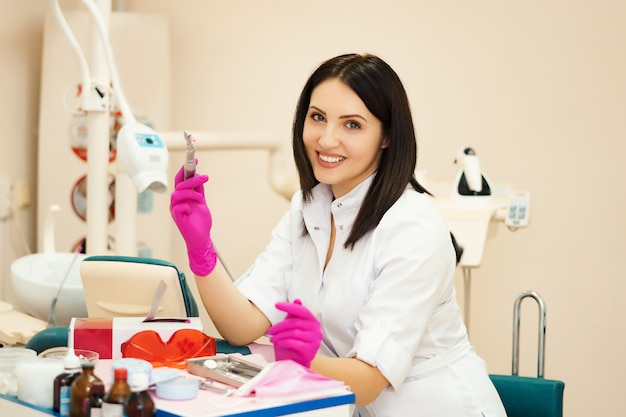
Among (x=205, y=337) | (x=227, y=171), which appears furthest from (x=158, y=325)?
(x=227, y=171)

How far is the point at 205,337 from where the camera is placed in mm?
1655

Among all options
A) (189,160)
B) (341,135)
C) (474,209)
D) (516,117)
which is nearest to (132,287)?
(189,160)

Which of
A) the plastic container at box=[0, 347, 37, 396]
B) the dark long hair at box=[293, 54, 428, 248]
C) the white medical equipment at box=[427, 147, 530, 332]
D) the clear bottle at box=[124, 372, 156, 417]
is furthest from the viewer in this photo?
the white medical equipment at box=[427, 147, 530, 332]

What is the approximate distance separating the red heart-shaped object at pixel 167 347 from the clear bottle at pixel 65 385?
23cm

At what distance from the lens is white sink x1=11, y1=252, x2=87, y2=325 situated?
2.71 m

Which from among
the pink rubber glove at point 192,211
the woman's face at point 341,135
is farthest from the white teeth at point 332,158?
→ the pink rubber glove at point 192,211

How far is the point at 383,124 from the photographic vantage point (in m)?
1.94

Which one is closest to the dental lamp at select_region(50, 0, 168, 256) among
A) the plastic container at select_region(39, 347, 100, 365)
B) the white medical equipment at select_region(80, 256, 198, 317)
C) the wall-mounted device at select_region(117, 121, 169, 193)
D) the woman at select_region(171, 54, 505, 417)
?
the wall-mounted device at select_region(117, 121, 169, 193)

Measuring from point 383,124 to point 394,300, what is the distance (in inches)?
16.0

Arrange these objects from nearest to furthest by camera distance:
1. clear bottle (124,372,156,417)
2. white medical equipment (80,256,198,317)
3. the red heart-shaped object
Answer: clear bottle (124,372,156,417) → the red heart-shaped object → white medical equipment (80,256,198,317)

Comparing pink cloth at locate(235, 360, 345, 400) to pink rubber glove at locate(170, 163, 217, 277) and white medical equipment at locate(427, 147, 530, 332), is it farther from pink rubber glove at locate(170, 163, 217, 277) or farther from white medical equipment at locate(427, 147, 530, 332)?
white medical equipment at locate(427, 147, 530, 332)

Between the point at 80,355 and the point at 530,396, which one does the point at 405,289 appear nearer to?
the point at 530,396

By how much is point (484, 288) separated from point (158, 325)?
6.81 feet

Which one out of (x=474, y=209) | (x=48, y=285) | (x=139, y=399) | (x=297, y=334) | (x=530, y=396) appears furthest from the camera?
(x=474, y=209)
